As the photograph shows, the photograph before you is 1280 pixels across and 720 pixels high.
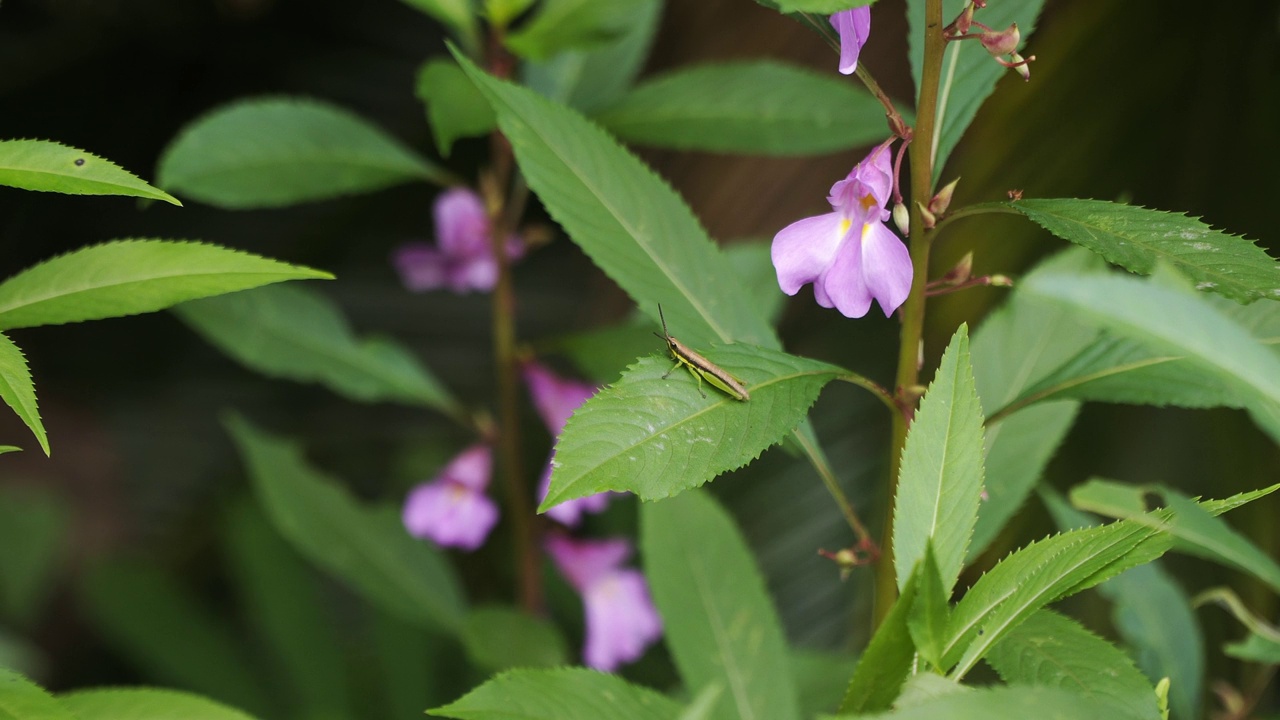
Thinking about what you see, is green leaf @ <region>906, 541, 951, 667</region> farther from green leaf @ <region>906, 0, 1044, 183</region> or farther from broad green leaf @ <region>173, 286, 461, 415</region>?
broad green leaf @ <region>173, 286, 461, 415</region>

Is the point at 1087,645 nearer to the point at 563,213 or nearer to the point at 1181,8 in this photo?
the point at 563,213

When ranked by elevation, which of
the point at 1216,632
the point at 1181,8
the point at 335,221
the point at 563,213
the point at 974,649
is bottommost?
the point at 1216,632

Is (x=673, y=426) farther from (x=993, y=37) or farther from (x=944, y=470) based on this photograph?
(x=993, y=37)

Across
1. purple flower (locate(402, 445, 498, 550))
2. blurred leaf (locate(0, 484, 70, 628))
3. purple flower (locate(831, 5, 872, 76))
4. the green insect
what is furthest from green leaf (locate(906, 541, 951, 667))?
blurred leaf (locate(0, 484, 70, 628))

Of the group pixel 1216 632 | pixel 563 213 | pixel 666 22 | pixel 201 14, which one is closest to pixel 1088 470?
pixel 1216 632

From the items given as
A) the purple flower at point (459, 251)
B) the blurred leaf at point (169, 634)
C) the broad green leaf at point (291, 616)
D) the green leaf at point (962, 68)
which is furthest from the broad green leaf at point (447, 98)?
the blurred leaf at point (169, 634)

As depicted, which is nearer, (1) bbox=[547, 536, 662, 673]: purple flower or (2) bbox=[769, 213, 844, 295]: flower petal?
(2) bbox=[769, 213, 844, 295]: flower petal
